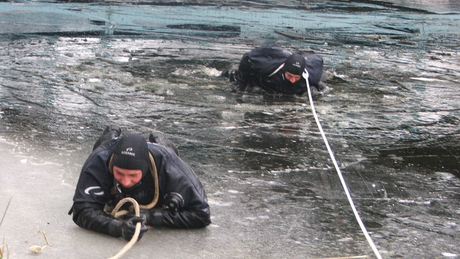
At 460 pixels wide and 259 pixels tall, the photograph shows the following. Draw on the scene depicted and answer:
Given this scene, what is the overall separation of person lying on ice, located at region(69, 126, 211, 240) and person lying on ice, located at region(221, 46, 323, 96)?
4.21 metres

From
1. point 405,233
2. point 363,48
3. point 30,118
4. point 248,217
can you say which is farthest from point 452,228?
point 363,48

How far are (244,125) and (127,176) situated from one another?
3192mm

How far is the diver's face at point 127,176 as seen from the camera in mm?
4105

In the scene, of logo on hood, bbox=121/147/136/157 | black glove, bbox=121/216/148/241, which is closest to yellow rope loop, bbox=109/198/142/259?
black glove, bbox=121/216/148/241

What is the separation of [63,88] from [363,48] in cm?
587

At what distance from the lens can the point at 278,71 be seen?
28.1 feet

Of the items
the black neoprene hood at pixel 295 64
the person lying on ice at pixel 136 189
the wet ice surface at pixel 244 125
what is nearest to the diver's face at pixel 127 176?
the person lying on ice at pixel 136 189

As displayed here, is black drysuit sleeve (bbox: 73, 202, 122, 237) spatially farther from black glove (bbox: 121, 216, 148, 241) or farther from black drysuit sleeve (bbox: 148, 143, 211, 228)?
black drysuit sleeve (bbox: 148, 143, 211, 228)

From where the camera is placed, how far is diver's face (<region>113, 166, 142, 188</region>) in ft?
13.5

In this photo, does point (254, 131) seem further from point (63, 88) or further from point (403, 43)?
point (403, 43)

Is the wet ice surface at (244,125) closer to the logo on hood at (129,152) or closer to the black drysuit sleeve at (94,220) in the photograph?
the black drysuit sleeve at (94,220)

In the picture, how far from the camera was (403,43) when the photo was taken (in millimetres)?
12719

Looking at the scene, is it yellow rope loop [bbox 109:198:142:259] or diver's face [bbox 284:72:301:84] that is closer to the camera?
yellow rope loop [bbox 109:198:142:259]

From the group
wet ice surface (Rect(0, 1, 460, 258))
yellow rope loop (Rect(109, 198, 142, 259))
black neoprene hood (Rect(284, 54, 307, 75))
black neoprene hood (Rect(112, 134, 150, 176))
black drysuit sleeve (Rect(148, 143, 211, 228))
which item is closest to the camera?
yellow rope loop (Rect(109, 198, 142, 259))
